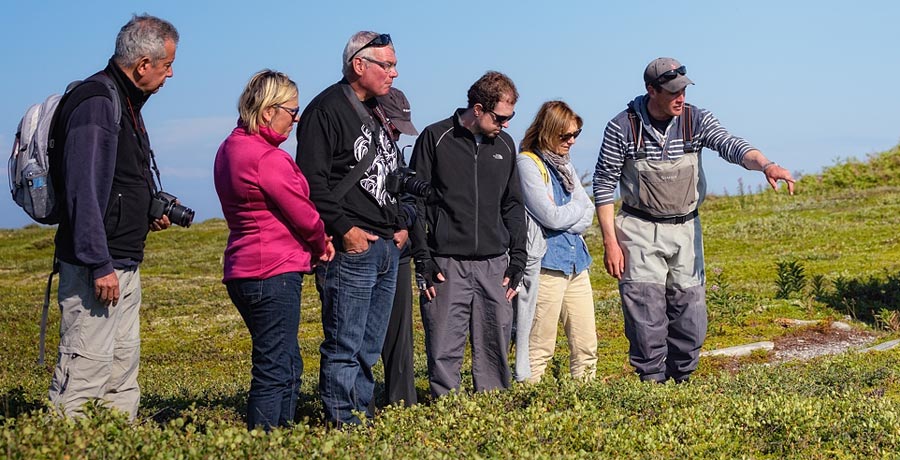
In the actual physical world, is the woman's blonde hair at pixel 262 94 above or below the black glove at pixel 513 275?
above

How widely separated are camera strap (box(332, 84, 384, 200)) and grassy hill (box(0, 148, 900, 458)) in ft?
4.78

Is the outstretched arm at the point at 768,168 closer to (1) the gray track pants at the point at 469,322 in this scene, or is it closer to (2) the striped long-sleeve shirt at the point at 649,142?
(2) the striped long-sleeve shirt at the point at 649,142

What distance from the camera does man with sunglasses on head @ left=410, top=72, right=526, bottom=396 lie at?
24.9 ft

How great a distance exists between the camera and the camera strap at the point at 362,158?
6.58m

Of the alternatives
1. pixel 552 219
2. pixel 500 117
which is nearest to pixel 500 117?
pixel 500 117

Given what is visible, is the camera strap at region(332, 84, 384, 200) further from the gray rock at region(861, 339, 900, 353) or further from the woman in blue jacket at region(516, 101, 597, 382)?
the gray rock at region(861, 339, 900, 353)

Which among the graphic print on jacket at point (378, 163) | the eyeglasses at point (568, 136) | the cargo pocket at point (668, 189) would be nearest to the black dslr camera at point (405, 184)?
the graphic print on jacket at point (378, 163)

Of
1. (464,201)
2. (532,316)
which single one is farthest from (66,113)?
(532,316)

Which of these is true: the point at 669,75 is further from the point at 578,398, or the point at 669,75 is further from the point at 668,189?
the point at 578,398

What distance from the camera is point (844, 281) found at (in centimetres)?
1431

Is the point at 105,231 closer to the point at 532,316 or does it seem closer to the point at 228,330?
the point at 532,316

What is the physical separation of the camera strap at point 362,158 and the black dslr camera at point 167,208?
0.96 metres

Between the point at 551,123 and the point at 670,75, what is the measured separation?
1028 mm

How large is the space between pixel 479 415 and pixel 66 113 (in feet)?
9.85
